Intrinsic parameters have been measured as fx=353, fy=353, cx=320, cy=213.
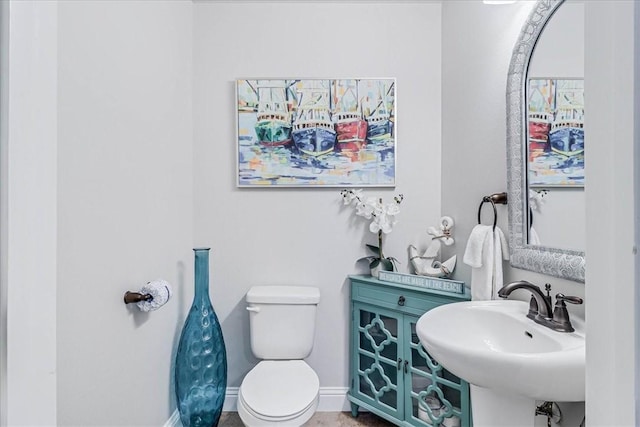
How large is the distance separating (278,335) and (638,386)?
5.65ft

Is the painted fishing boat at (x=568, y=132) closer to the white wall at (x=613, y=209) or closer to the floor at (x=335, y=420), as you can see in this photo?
the white wall at (x=613, y=209)

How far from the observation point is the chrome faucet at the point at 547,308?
3.59ft

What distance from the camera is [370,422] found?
6.44ft

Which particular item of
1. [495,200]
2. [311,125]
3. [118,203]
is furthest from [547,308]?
[118,203]

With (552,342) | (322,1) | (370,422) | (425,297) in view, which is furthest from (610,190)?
(322,1)

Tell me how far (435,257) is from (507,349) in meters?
0.82

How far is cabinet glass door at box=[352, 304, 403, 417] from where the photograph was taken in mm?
1816

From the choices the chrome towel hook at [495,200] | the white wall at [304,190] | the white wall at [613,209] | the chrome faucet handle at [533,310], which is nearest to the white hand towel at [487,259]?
the chrome towel hook at [495,200]

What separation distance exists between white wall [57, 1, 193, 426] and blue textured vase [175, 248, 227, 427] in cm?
8

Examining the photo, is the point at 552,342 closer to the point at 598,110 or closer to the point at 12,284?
the point at 598,110

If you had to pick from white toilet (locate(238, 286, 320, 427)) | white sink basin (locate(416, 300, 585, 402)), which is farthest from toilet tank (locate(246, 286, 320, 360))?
white sink basin (locate(416, 300, 585, 402))

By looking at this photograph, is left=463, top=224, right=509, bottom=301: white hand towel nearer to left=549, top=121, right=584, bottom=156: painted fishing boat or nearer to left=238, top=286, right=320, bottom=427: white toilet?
left=549, top=121, right=584, bottom=156: painted fishing boat

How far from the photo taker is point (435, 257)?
2020mm

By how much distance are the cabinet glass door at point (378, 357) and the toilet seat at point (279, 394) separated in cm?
36
